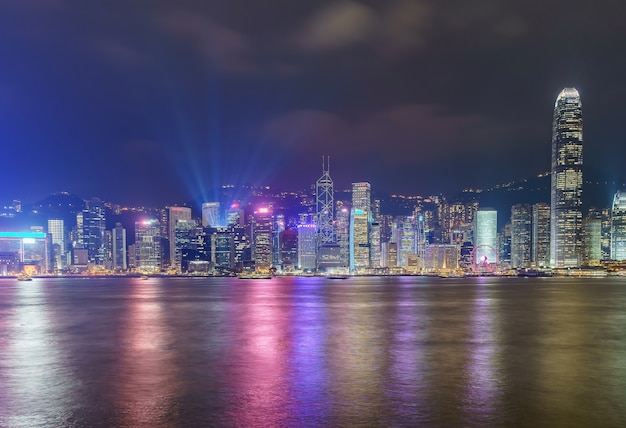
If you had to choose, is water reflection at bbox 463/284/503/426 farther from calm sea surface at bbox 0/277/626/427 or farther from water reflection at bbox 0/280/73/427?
water reflection at bbox 0/280/73/427

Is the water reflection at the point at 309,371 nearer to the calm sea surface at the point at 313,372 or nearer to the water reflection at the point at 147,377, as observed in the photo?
the calm sea surface at the point at 313,372

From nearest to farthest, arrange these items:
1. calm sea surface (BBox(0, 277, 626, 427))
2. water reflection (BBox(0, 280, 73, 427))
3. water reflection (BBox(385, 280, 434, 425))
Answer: water reflection (BBox(0, 280, 73, 427))
calm sea surface (BBox(0, 277, 626, 427))
water reflection (BBox(385, 280, 434, 425))

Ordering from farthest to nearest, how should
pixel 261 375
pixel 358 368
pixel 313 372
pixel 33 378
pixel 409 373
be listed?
pixel 358 368, pixel 313 372, pixel 409 373, pixel 261 375, pixel 33 378

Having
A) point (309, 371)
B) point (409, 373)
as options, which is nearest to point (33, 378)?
point (309, 371)

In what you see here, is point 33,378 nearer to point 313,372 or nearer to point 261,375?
point 261,375

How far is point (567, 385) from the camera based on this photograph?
2612 cm

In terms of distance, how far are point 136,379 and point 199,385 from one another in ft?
11.5

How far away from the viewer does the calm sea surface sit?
21.4 metres

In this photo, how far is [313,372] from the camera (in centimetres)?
2894

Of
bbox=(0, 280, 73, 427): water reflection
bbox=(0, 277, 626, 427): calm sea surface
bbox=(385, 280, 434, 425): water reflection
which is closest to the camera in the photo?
bbox=(0, 280, 73, 427): water reflection

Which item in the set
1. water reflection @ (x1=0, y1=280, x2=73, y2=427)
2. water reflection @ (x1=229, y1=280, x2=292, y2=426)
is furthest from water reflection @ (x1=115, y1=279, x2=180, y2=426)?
water reflection @ (x1=229, y1=280, x2=292, y2=426)

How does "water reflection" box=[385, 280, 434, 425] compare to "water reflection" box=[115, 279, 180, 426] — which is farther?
"water reflection" box=[385, 280, 434, 425]

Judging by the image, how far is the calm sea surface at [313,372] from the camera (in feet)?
70.2

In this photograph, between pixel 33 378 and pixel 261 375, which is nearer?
pixel 33 378
